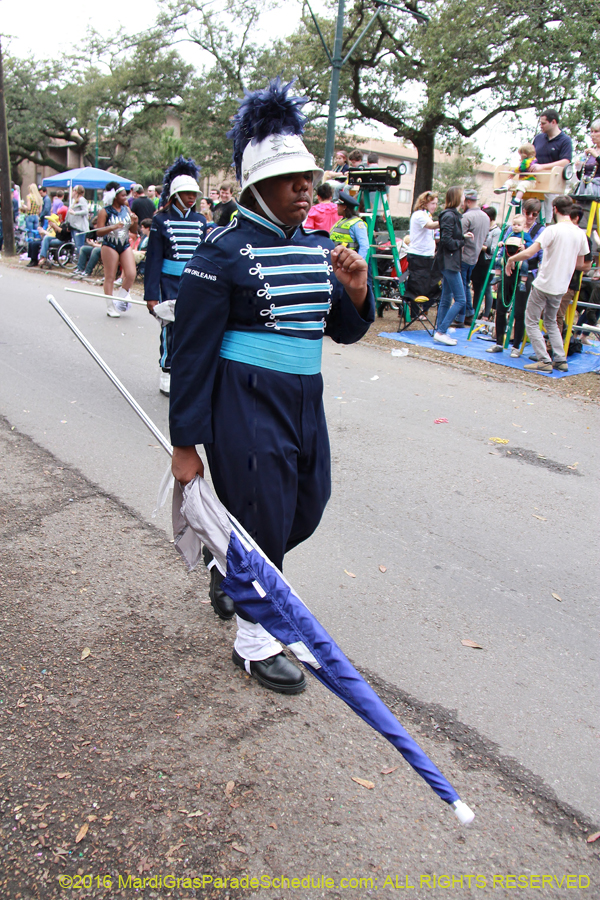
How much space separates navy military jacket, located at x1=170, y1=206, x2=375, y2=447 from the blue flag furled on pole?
0.87ft

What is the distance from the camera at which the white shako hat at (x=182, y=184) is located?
5883 mm

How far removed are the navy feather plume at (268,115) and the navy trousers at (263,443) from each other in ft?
2.33

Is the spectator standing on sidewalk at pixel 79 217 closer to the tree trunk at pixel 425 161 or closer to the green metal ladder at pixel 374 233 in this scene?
the green metal ladder at pixel 374 233

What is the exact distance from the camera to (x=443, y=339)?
10.2m

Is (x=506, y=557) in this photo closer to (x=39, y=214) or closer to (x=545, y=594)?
(x=545, y=594)

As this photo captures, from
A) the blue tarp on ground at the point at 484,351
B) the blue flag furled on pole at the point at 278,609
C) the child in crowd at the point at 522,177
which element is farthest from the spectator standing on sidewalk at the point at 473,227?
the blue flag furled on pole at the point at 278,609

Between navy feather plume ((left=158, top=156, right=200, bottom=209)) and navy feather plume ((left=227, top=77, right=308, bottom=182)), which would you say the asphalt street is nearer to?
navy feather plume ((left=158, top=156, right=200, bottom=209))

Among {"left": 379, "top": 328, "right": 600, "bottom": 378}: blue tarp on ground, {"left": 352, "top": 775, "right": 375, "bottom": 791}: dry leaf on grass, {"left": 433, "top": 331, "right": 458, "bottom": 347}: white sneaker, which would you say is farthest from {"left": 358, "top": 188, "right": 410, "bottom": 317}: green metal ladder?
{"left": 352, "top": 775, "right": 375, "bottom": 791}: dry leaf on grass

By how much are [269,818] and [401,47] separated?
1099 inches

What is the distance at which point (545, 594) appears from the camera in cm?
370

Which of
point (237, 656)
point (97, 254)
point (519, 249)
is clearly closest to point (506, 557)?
point (237, 656)

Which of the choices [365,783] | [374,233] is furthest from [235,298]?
[374,233]

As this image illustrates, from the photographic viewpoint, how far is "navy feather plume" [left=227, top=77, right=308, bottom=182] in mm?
2256

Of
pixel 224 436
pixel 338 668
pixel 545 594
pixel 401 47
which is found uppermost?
pixel 401 47
